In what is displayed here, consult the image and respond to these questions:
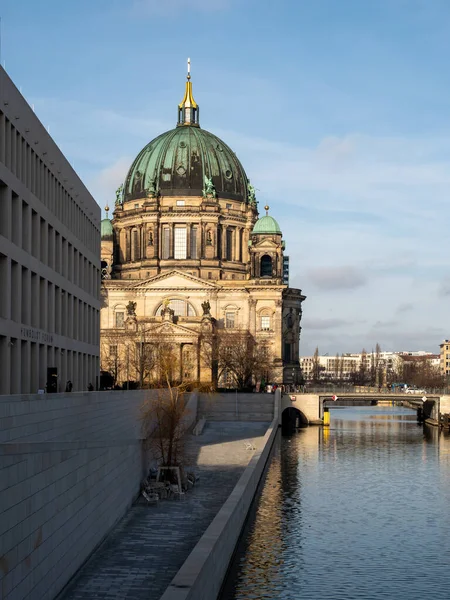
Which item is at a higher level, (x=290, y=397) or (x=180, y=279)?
(x=180, y=279)

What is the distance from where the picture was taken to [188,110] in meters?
169

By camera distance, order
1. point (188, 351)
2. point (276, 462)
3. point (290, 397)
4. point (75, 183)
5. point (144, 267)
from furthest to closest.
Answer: point (144, 267)
point (188, 351)
point (290, 397)
point (276, 462)
point (75, 183)

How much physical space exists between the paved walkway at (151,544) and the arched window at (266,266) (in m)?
81.8

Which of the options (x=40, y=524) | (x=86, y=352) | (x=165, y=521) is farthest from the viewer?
(x=86, y=352)

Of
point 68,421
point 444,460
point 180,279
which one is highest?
point 180,279

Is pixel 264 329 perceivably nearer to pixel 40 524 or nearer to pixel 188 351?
pixel 188 351

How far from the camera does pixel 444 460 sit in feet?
277

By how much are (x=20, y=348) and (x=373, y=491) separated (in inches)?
1044

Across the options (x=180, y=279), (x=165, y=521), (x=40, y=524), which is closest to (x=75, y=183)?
(x=165, y=521)

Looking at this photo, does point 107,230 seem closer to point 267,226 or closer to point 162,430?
point 267,226

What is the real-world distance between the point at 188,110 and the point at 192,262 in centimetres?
3177

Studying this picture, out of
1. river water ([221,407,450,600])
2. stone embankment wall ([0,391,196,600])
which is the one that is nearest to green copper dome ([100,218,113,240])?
river water ([221,407,450,600])

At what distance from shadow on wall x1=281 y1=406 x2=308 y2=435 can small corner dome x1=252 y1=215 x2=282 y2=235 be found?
28.8m

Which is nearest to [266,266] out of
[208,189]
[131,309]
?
[208,189]
